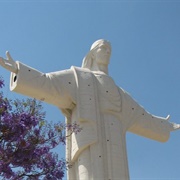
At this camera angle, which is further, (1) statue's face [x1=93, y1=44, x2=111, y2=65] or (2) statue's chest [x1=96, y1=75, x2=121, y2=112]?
(1) statue's face [x1=93, y1=44, x2=111, y2=65]

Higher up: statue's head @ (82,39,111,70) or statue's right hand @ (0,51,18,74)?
statue's head @ (82,39,111,70)

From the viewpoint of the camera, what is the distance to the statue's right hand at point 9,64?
6.98 metres

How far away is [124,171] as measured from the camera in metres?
7.30

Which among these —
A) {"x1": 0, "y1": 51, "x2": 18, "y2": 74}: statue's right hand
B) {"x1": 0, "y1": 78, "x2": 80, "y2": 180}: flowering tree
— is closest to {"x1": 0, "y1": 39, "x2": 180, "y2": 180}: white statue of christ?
{"x1": 0, "y1": 51, "x2": 18, "y2": 74}: statue's right hand

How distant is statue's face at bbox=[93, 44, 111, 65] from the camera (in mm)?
8609

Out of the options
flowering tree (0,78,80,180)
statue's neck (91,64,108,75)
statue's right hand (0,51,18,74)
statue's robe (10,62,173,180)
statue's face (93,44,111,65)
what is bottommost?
flowering tree (0,78,80,180)

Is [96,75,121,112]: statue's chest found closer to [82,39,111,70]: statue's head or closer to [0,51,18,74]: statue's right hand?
[82,39,111,70]: statue's head

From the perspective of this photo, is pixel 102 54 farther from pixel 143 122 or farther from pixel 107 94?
pixel 143 122

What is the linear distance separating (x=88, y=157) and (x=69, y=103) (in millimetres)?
1262

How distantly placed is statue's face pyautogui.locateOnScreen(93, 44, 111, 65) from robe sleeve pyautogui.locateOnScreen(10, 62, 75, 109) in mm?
935

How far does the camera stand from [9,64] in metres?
7.12

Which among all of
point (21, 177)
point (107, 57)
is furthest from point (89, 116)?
point (21, 177)

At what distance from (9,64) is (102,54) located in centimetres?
237

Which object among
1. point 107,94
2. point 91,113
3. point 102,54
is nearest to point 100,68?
point 102,54
